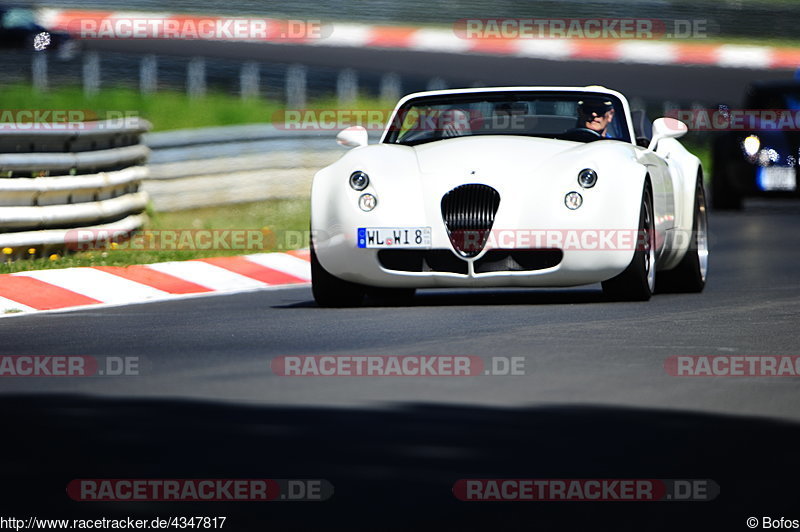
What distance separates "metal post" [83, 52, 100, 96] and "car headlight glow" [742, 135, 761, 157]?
9.00 meters

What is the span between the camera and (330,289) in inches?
400

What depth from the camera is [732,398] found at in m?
6.49

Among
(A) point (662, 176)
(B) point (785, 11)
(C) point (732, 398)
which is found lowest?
(C) point (732, 398)

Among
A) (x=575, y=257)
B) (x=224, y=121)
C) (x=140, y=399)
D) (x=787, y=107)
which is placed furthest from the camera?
(x=224, y=121)

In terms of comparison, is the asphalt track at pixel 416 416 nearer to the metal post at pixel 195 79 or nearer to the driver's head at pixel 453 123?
the driver's head at pixel 453 123

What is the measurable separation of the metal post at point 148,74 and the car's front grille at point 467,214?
16.0 meters

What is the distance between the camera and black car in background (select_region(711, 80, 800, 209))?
20.0 metres

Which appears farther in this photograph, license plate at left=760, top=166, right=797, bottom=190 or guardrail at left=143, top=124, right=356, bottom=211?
license plate at left=760, top=166, right=797, bottom=190

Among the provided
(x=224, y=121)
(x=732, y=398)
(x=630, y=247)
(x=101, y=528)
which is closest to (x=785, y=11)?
(x=224, y=121)

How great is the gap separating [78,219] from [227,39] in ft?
63.5

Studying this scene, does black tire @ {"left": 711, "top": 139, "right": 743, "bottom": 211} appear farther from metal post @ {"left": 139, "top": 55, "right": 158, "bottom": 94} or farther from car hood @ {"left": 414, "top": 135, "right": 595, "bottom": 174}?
car hood @ {"left": 414, "top": 135, "right": 595, "bottom": 174}

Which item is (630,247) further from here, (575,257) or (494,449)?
(494,449)

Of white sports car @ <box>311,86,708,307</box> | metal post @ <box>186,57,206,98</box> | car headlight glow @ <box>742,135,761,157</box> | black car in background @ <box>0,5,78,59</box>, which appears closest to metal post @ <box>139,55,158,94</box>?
metal post @ <box>186,57,206,98</box>

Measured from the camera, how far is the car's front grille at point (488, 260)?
384 inches
